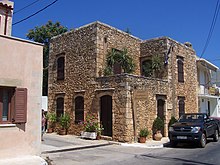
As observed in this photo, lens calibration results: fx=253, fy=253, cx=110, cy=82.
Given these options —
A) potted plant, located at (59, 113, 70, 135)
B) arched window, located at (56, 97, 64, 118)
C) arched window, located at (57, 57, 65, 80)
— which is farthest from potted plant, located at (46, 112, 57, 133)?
arched window, located at (57, 57, 65, 80)

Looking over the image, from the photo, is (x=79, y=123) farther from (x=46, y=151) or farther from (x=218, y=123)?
(x=218, y=123)

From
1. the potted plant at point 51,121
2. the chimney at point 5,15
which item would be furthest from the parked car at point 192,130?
the chimney at point 5,15

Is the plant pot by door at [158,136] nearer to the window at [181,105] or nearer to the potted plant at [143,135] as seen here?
the potted plant at [143,135]

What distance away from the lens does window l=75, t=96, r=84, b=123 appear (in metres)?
16.1

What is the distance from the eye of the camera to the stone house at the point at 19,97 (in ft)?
27.5

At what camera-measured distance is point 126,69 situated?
639 inches

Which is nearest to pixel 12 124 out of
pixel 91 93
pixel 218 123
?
pixel 91 93

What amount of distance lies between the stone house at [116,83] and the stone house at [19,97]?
5.70 meters

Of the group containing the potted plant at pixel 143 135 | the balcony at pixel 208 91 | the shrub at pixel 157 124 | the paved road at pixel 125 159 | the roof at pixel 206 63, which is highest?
the roof at pixel 206 63

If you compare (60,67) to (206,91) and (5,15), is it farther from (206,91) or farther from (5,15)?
(206,91)

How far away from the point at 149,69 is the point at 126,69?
8.33 feet

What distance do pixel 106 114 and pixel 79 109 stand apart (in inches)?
91.2

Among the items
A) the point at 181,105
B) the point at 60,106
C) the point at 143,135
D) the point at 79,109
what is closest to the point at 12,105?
the point at 143,135

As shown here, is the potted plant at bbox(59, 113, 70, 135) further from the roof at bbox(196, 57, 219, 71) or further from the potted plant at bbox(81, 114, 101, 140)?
the roof at bbox(196, 57, 219, 71)
